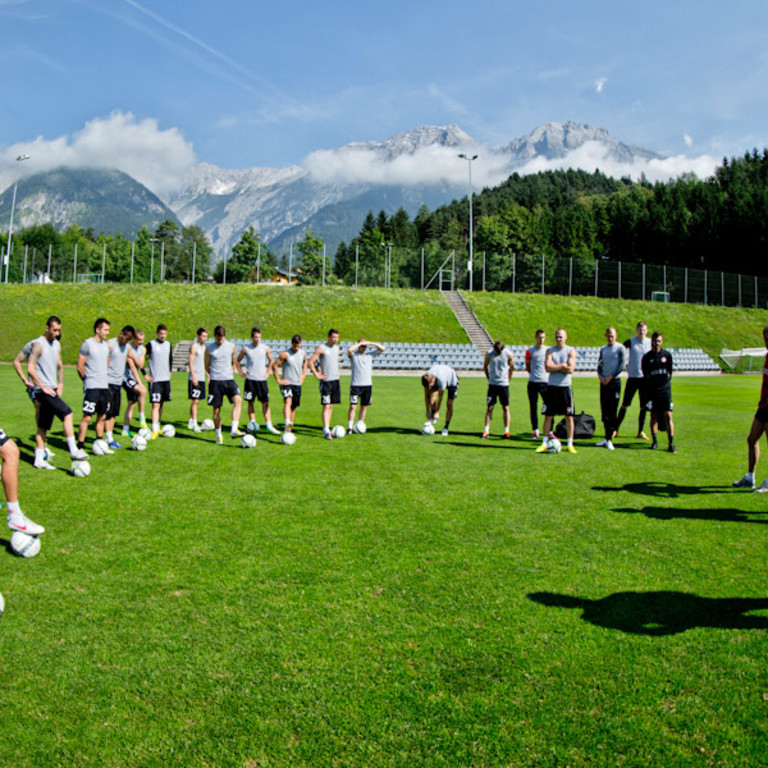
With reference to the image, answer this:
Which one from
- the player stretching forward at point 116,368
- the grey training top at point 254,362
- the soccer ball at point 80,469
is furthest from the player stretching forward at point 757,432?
the player stretching forward at point 116,368

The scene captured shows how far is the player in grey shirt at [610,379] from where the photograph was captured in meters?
11.5

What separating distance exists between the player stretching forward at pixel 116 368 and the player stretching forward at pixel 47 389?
4.64ft

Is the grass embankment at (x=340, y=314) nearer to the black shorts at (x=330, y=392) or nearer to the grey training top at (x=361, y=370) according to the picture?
the grey training top at (x=361, y=370)

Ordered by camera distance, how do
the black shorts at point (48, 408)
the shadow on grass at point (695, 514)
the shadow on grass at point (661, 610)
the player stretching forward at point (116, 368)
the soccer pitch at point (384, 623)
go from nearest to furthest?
the soccer pitch at point (384, 623), the shadow on grass at point (661, 610), the shadow on grass at point (695, 514), the black shorts at point (48, 408), the player stretching forward at point (116, 368)

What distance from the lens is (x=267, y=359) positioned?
495 inches

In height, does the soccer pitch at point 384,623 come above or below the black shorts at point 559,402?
below

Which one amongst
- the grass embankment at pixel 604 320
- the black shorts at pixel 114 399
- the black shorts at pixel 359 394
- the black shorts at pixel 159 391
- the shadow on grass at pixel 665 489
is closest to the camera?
the shadow on grass at pixel 665 489

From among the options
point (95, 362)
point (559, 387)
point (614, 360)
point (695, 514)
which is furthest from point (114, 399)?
point (695, 514)

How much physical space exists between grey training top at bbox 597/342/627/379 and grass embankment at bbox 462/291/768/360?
3079cm

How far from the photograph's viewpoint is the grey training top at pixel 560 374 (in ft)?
34.8

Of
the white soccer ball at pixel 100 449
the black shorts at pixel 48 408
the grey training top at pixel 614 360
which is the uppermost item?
the grey training top at pixel 614 360

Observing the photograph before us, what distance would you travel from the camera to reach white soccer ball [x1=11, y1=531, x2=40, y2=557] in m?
5.30

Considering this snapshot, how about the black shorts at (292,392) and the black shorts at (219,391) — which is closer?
the black shorts at (219,391)

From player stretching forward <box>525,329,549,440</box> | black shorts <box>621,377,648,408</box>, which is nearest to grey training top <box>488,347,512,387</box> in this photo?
player stretching forward <box>525,329,549,440</box>
